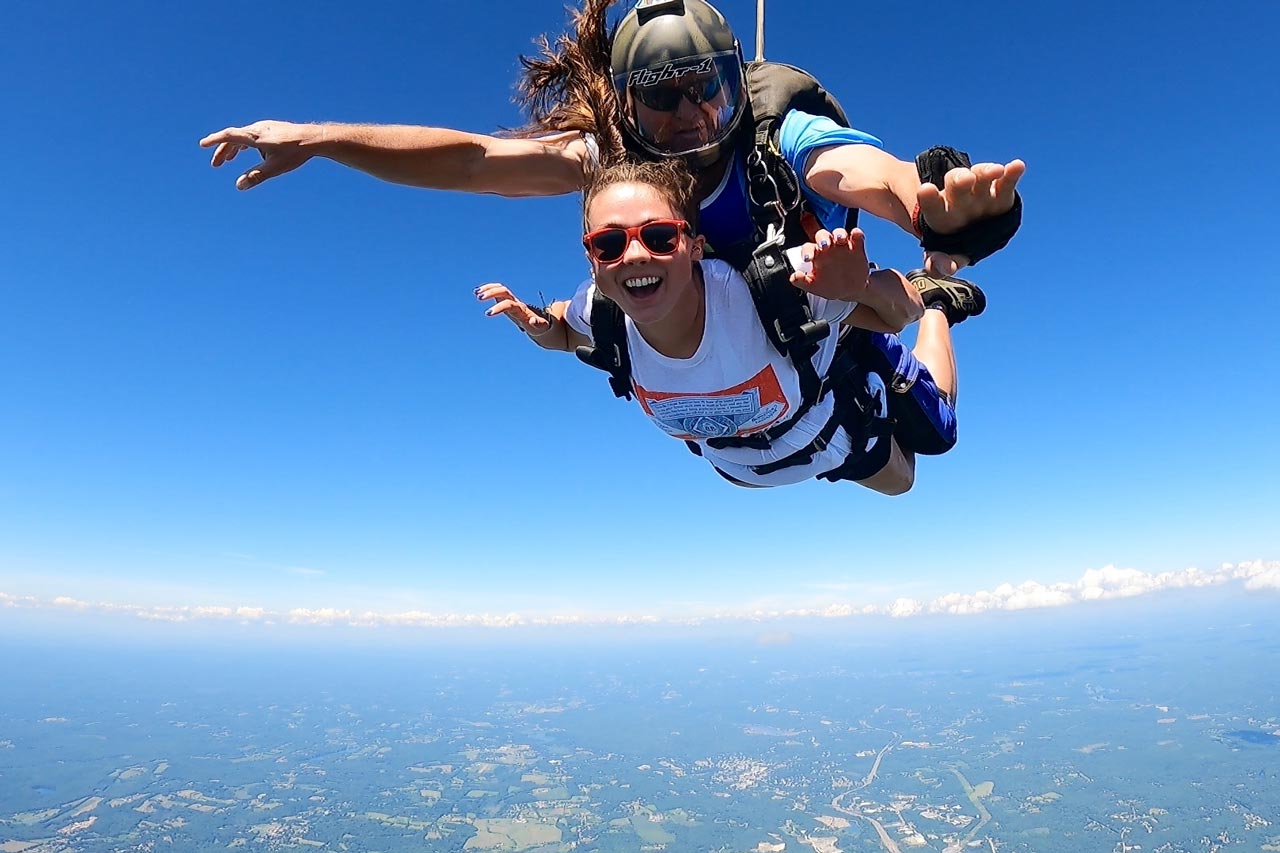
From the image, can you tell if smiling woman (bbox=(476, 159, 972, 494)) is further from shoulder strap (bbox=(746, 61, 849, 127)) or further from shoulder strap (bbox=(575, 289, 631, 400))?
shoulder strap (bbox=(746, 61, 849, 127))

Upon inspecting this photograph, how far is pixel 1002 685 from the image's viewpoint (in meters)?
178

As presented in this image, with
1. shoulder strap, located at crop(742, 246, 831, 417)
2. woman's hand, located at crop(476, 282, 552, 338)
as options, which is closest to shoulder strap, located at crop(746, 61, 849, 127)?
shoulder strap, located at crop(742, 246, 831, 417)

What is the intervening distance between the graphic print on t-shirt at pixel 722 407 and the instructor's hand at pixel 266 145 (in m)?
1.44

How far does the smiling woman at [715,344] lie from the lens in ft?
7.10

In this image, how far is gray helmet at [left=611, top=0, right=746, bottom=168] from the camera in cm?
228

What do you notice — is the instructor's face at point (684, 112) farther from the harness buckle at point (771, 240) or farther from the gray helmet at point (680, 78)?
the harness buckle at point (771, 240)

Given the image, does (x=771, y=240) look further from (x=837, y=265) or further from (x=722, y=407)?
(x=722, y=407)

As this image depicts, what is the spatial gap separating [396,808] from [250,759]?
44154mm

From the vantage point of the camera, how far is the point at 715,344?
2.36 m

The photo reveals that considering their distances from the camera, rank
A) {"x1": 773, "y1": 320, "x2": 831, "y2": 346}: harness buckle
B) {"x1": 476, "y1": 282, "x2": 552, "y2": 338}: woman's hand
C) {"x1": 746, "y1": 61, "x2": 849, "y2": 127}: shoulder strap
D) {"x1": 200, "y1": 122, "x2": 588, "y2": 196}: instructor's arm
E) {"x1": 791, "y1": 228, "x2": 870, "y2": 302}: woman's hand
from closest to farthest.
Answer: {"x1": 791, "y1": 228, "x2": 870, "y2": 302}: woman's hand
{"x1": 200, "y1": 122, "x2": 588, "y2": 196}: instructor's arm
{"x1": 773, "y1": 320, "x2": 831, "y2": 346}: harness buckle
{"x1": 746, "y1": 61, "x2": 849, "y2": 127}: shoulder strap
{"x1": 476, "y1": 282, "x2": 552, "y2": 338}: woman's hand

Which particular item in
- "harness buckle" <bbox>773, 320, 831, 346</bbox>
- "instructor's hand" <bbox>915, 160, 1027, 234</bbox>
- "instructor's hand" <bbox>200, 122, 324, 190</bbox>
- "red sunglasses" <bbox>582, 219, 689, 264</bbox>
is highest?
"instructor's hand" <bbox>200, 122, 324, 190</bbox>

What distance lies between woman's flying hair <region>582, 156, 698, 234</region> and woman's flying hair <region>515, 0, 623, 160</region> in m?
0.25

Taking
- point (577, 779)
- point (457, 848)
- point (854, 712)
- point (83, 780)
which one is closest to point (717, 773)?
point (577, 779)

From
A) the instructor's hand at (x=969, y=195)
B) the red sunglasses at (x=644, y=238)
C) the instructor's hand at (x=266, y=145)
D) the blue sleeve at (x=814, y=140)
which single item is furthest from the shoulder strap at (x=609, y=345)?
the instructor's hand at (x=969, y=195)
